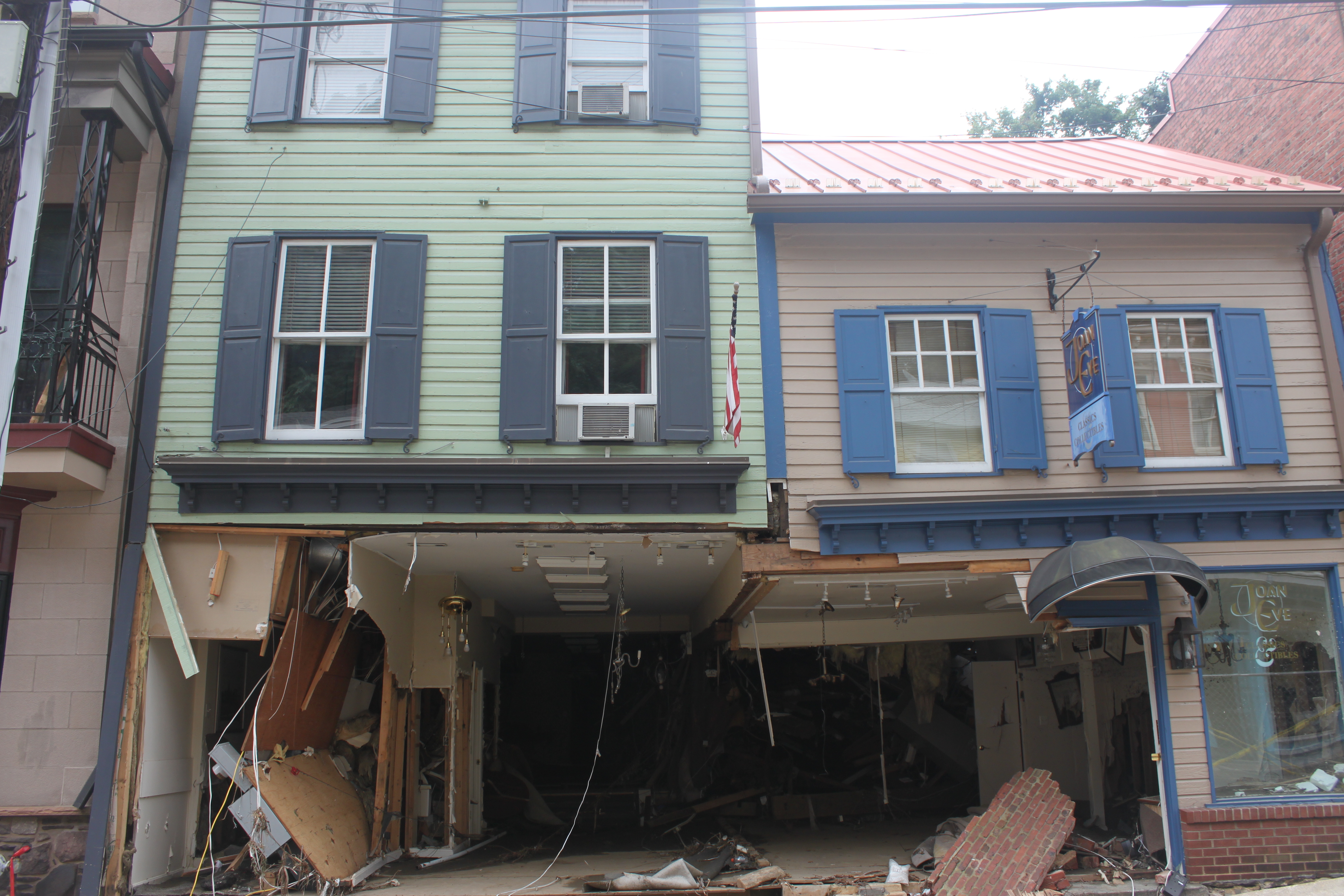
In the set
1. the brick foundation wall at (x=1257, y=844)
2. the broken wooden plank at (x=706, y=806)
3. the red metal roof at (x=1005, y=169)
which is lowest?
the broken wooden plank at (x=706, y=806)

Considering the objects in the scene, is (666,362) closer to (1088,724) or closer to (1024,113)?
(1088,724)

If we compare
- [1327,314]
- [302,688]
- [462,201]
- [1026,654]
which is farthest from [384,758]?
[1327,314]

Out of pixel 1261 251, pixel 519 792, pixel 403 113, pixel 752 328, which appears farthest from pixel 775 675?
pixel 403 113

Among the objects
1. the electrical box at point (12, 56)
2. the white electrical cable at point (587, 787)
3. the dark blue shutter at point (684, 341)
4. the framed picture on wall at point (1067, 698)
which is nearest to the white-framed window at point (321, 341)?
the electrical box at point (12, 56)

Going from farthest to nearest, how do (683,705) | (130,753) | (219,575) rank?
1. (683,705)
2. (219,575)
3. (130,753)

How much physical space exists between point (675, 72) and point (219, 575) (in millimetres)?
6895

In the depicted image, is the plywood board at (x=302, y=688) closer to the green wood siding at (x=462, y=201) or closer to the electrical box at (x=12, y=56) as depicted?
the green wood siding at (x=462, y=201)

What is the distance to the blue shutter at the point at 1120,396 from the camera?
8.82 metres

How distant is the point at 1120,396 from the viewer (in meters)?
9.09

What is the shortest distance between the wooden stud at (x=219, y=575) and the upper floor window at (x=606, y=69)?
527 centimetres

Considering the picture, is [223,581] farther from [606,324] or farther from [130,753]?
[606,324]

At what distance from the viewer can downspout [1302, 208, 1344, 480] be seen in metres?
9.16

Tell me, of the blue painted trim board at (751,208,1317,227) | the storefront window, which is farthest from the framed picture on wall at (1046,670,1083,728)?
the blue painted trim board at (751,208,1317,227)

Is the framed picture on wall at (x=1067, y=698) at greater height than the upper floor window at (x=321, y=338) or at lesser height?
lesser
